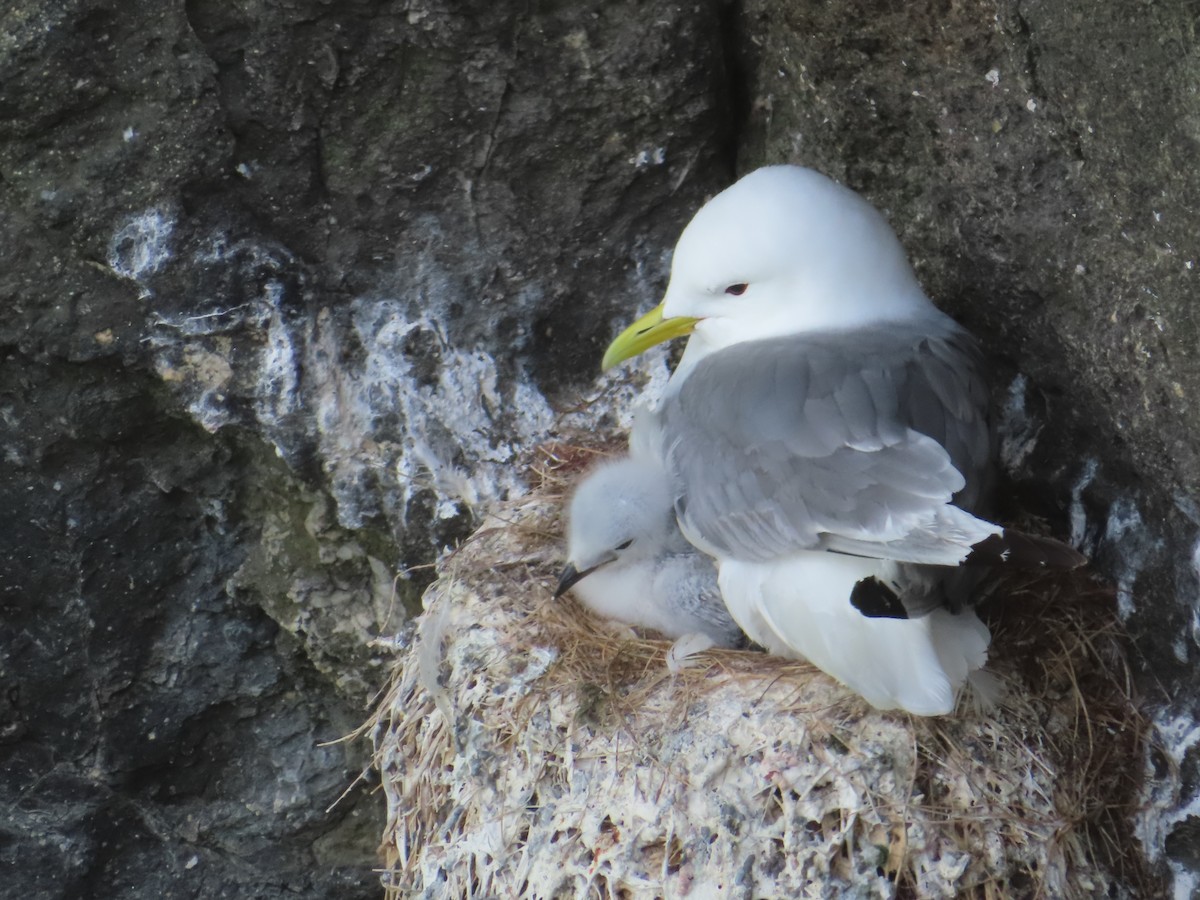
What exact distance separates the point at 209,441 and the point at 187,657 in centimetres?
42

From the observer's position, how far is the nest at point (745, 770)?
1762 millimetres

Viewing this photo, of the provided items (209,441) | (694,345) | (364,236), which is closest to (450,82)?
(364,236)

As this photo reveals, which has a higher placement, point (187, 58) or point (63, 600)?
point (187, 58)

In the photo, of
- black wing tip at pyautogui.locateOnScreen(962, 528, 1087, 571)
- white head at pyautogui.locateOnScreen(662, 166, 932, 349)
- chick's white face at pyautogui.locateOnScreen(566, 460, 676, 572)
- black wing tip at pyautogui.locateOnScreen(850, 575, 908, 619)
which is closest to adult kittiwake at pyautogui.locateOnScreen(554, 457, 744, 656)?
chick's white face at pyautogui.locateOnScreen(566, 460, 676, 572)

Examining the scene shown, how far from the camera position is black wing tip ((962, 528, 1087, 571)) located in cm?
152

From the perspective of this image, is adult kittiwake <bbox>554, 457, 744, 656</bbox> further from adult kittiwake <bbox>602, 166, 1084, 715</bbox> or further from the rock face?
the rock face

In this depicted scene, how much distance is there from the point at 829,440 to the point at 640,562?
1.69ft

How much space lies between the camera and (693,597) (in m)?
2.13

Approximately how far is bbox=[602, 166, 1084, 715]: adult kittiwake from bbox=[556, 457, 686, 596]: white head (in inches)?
2.3

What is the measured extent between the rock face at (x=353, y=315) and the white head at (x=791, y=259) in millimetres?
153

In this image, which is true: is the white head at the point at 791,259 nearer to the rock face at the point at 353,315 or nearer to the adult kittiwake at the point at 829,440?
the adult kittiwake at the point at 829,440

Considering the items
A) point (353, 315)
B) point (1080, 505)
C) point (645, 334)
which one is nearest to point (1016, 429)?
point (1080, 505)

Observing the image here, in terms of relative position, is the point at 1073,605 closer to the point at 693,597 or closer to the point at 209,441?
the point at 693,597

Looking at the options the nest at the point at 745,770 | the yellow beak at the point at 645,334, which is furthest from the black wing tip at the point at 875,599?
the yellow beak at the point at 645,334
